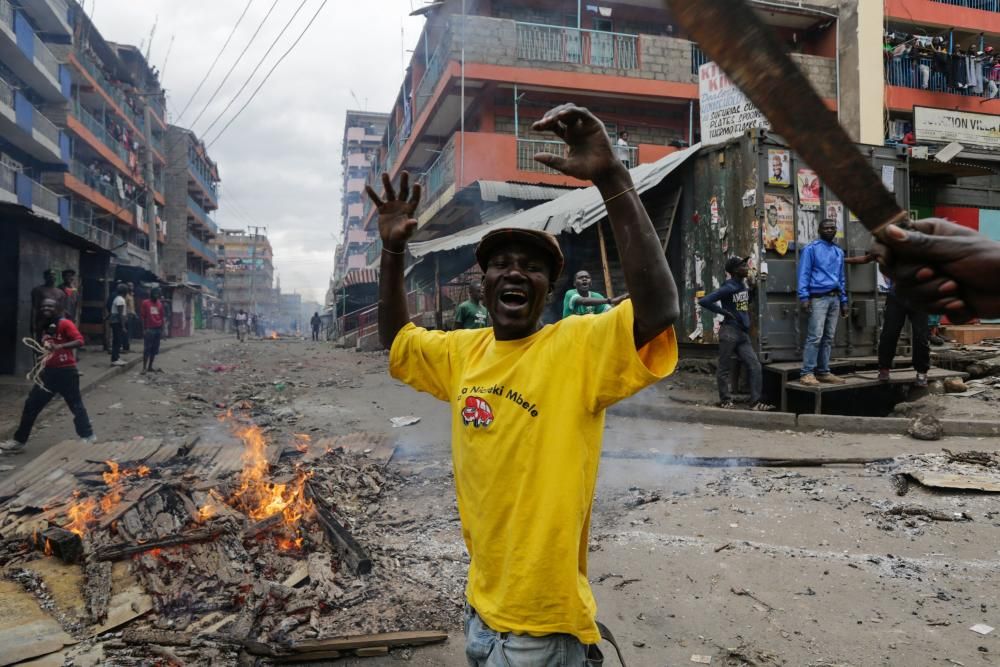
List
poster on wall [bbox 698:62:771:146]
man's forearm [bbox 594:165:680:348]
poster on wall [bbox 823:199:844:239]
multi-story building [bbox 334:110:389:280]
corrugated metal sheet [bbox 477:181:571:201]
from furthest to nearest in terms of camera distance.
A: 1. multi-story building [bbox 334:110:389:280]
2. corrugated metal sheet [bbox 477:181:571:201]
3. poster on wall [bbox 698:62:771:146]
4. poster on wall [bbox 823:199:844:239]
5. man's forearm [bbox 594:165:680:348]

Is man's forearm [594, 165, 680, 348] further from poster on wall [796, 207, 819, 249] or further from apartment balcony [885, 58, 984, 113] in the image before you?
apartment balcony [885, 58, 984, 113]

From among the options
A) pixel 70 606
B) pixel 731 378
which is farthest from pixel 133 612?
pixel 731 378

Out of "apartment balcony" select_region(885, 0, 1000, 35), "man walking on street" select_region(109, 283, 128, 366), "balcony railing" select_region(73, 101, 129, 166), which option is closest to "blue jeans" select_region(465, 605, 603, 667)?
"man walking on street" select_region(109, 283, 128, 366)

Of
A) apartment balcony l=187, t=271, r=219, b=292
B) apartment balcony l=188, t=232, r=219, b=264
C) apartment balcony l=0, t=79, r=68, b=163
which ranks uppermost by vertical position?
apartment balcony l=0, t=79, r=68, b=163

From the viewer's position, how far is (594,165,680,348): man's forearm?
1.45 meters

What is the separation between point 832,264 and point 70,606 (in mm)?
8233

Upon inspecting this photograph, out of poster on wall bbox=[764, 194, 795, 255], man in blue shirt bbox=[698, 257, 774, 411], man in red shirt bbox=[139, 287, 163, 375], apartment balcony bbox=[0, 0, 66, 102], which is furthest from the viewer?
apartment balcony bbox=[0, 0, 66, 102]

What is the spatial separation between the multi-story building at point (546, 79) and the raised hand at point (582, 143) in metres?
14.2

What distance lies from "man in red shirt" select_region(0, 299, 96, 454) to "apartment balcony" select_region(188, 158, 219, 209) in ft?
154

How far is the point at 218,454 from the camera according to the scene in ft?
20.9

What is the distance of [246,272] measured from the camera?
3607 inches

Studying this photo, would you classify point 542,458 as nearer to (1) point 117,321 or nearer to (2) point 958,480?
(2) point 958,480

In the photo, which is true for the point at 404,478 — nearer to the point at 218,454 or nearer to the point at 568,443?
the point at 218,454

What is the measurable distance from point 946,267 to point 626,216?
0.69 m
